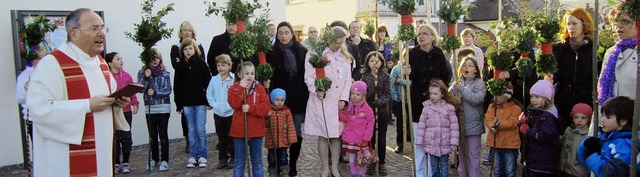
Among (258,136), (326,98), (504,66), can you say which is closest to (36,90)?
(258,136)

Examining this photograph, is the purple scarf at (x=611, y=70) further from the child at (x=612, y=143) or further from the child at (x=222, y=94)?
the child at (x=222, y=94)

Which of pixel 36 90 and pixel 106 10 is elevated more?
pixel 106 10

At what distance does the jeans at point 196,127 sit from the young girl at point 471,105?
12.6 ft

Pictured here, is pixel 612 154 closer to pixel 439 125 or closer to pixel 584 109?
pixel 584 109

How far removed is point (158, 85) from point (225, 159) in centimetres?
150

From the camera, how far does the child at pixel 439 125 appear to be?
689 cm

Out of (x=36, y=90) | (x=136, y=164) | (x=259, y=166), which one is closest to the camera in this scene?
(x=36, y=90)

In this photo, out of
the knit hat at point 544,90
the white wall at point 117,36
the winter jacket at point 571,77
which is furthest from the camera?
the white wall at point 117,36

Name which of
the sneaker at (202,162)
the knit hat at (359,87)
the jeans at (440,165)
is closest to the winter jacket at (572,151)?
the jeans at (440,165)

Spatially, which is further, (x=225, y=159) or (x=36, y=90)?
(x=225, y=159)

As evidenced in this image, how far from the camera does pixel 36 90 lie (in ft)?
14.6

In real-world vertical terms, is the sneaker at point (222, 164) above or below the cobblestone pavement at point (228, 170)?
above

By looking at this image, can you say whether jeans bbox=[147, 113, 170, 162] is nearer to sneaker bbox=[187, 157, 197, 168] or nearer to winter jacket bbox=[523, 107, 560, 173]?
sneaker bbox=[187, 157, 197, 168]

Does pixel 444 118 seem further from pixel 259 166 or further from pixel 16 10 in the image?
pixel 16 10
